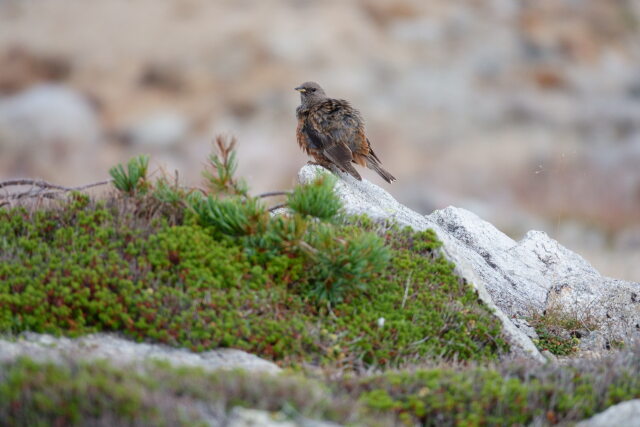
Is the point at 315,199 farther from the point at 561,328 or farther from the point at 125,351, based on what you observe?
the point at 561,328

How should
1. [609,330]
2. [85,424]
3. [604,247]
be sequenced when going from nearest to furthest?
[85,424] → [609,330] → [604,247]

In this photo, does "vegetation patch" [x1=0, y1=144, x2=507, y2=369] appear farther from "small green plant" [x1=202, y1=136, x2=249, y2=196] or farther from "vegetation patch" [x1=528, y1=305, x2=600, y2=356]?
"vegetation patch" [x1=528, y1=305, x2=600, y2=356]

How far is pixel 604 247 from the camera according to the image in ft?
50.9

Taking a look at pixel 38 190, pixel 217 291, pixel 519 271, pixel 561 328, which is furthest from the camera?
pixel 519 271

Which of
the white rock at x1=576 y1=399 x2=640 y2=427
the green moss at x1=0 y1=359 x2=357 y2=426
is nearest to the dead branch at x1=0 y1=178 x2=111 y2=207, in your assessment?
the green moss at x1=0 y1=359 x2=357 y2=426

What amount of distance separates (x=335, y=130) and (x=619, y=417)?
5146 millimetres

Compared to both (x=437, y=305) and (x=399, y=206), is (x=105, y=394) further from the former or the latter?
(x=399, y=206)

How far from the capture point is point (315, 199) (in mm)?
5828

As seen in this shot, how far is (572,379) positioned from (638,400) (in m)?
0.48

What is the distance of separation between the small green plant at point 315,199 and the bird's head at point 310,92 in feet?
12.7

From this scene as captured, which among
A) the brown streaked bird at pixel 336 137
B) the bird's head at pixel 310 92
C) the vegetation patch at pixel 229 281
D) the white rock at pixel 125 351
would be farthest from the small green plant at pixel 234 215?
the bird's head at pixel 310 92

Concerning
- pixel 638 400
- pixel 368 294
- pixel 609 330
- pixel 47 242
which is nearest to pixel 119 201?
pixel 47 242

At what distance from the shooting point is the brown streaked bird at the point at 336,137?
8578 mm

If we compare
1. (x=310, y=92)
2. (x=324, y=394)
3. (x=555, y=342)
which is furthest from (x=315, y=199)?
(x=310, y=92)
